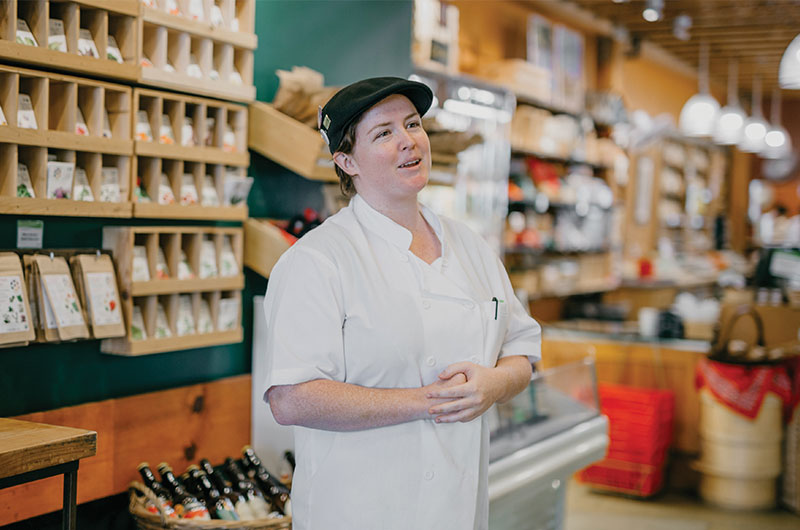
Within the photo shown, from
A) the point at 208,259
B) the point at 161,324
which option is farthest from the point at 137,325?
the point at 208,259

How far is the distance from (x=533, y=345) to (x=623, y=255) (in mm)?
8181

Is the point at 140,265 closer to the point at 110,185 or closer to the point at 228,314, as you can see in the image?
the point at 110,185

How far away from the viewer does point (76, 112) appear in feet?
7.72

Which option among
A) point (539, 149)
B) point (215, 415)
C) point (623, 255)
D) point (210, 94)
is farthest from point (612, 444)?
point (623, 255)

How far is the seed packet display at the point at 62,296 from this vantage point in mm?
2293

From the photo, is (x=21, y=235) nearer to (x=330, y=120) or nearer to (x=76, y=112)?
(x=76, y=112)

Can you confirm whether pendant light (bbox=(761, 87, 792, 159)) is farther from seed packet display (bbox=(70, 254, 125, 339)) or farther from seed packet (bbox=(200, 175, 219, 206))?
seed packet display (bbox=(70, 254, 125, 339))

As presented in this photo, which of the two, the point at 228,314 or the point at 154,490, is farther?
the point at 228,314

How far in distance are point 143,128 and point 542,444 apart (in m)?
1.93

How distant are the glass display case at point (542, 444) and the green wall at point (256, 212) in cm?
101

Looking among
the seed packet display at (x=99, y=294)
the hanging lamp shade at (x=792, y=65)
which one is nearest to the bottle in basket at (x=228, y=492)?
the seed packet display at (x=99, y=294)

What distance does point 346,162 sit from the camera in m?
2.06

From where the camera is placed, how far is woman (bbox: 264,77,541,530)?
6.06 feet

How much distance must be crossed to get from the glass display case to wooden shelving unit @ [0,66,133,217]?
1621 millimetres
